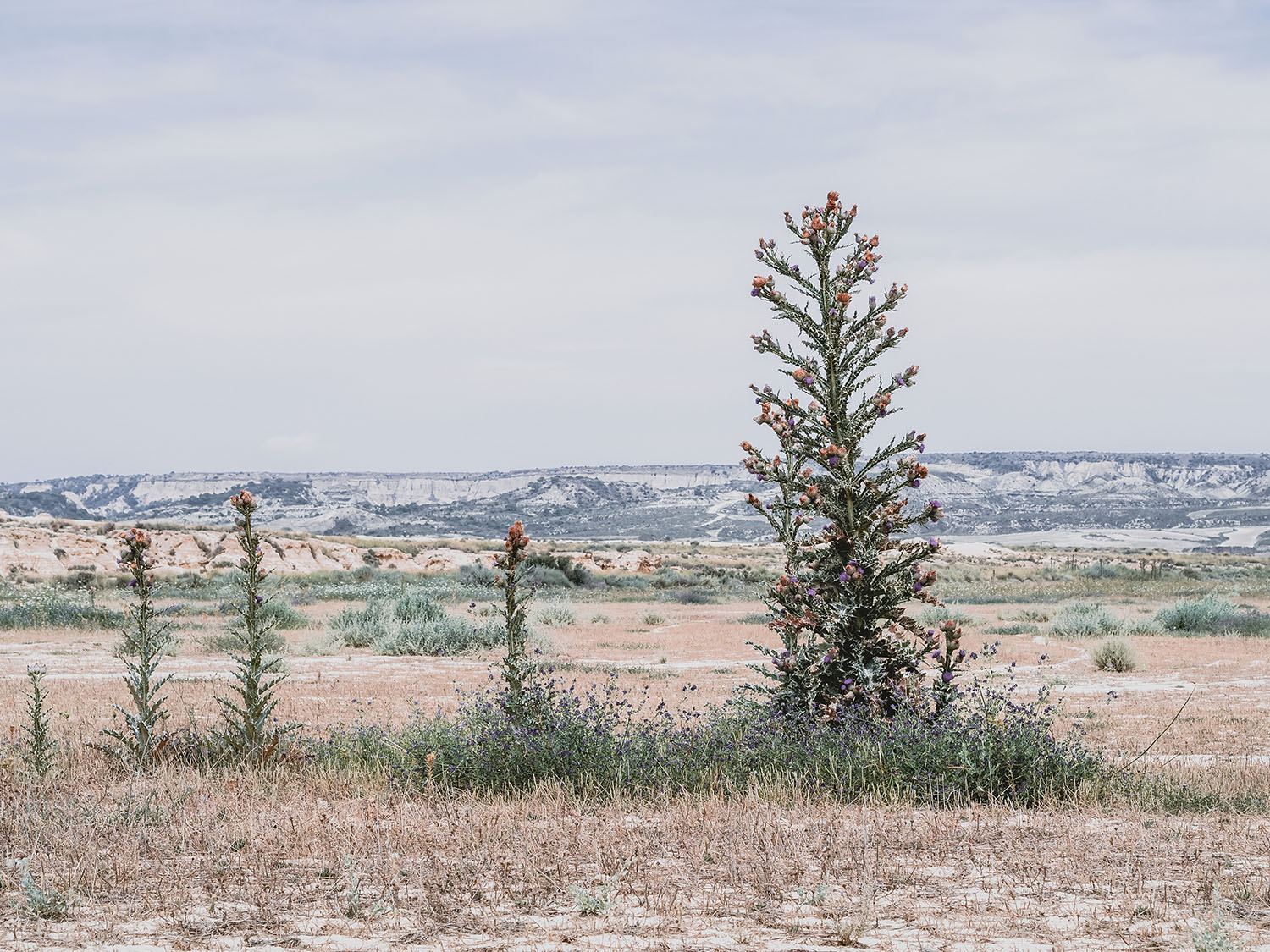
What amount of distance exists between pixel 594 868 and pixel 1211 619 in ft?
85.1

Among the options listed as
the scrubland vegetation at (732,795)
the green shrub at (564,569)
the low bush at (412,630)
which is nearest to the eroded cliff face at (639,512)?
the green shrub at (564,569)

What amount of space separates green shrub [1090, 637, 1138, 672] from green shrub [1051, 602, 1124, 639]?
6.38 metres

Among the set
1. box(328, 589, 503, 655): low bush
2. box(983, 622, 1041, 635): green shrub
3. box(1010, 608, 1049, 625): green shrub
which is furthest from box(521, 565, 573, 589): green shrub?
box(983, 622, 1041, 635): green shrub

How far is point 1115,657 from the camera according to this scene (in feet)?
63.9

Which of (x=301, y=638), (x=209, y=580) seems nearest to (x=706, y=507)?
(x=209, y=580)

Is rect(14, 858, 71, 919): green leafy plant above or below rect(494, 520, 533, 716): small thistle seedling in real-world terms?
below

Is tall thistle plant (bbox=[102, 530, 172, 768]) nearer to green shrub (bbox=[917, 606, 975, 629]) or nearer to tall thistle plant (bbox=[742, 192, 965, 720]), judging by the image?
tall thistle plant (bbox=[742, 192, 965, 720])

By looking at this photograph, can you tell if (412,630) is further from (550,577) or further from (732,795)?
(550,577)

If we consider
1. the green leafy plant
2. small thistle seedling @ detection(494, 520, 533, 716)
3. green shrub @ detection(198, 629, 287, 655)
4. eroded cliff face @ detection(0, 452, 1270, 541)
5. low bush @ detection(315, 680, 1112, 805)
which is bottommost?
eroded cliff face @ detection(0, 452, 1270, 541)

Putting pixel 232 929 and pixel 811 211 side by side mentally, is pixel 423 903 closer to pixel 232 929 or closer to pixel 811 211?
pixel 232 929

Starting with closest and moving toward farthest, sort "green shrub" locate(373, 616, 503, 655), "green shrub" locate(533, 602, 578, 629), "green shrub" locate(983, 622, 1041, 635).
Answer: "green shrub" locate(373, 616, 503, 655) < "green shrub" locate(983, 622, 1041, 635) < "green shrub" locate(533, 602, 578, 629)

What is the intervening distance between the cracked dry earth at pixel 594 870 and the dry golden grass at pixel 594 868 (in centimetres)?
2

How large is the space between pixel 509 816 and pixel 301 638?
61.8 feet

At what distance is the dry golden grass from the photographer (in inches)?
182
